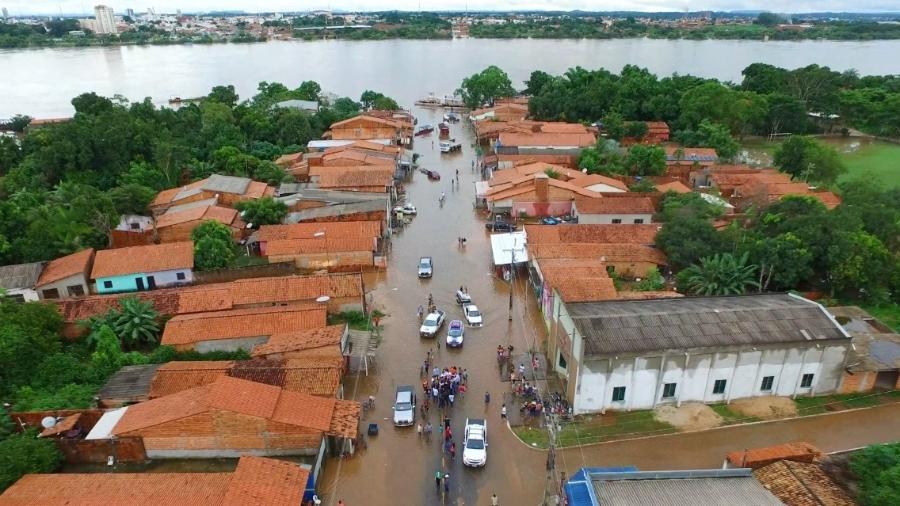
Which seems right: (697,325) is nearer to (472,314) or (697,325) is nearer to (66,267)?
(472,314)

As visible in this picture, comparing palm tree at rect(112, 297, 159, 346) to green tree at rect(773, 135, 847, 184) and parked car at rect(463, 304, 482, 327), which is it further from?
green tree at rect(773, 135, 847, 184)

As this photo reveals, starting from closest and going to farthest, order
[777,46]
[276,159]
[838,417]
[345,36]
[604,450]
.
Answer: [604,450] < [838,417] < [276,159] < [777,46] < [345,36]

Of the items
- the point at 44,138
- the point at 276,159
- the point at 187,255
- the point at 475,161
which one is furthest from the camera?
the point at 475,161

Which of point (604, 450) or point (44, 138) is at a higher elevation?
point (44, 138)

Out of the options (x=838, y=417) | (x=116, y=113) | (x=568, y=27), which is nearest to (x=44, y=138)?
(x=116, y=113)

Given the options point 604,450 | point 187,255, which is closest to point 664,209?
point 604,450

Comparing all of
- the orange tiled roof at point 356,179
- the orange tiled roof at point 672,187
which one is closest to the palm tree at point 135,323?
the orange tiled roof at point 356,179

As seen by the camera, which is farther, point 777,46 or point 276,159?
point 777,46

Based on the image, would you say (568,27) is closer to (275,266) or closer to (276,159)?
(276,159)
